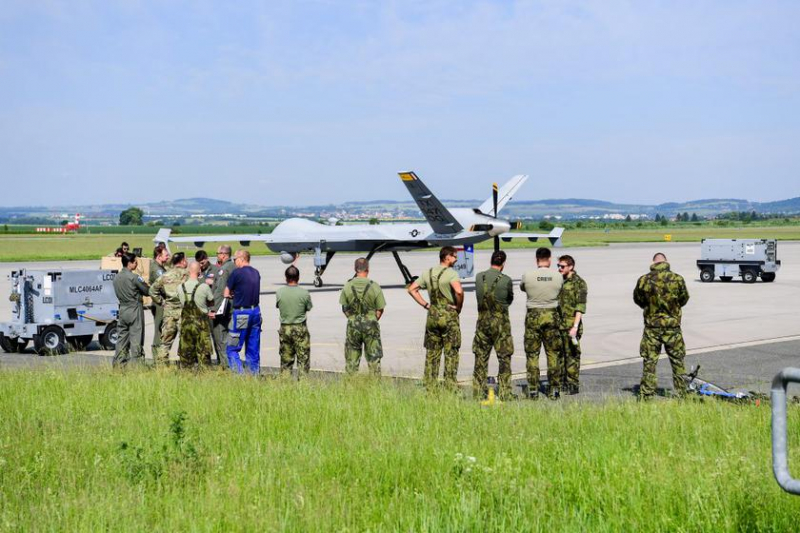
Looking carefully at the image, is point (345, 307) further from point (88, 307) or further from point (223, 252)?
point (88, 307)

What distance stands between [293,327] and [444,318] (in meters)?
2.55

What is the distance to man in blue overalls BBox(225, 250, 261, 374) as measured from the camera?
44.6 ft

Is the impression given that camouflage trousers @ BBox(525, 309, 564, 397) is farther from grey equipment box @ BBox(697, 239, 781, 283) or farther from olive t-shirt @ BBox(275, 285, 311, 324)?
grey equipment box @ BBox(697, 239, 781, 283)

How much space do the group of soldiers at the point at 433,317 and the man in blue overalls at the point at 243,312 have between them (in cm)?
2

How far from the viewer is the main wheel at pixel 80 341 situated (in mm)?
18172

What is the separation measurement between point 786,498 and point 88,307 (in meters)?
14.6

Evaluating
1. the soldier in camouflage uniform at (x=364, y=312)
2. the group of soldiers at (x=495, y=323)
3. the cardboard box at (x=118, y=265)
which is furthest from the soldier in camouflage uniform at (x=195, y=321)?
the cardboard box at (x=118, y=265)

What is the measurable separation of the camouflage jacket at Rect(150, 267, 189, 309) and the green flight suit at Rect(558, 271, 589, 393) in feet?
20.3

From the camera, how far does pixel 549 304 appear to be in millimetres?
12258

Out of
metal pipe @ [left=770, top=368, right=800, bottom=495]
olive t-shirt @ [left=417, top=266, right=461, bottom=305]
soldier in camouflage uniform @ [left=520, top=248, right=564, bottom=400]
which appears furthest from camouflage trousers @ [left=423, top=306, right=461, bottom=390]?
metal pipe @ [left=770, top=368, right=800, bottom=495]

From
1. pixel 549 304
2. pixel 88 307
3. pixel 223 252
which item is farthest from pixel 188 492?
pixel 88 307

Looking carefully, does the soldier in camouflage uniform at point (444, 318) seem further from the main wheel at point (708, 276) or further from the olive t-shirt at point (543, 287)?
the main wheel at point (708, 276)

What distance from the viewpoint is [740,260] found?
114 feet

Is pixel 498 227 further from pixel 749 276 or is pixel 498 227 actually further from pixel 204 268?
pixel 204 268
